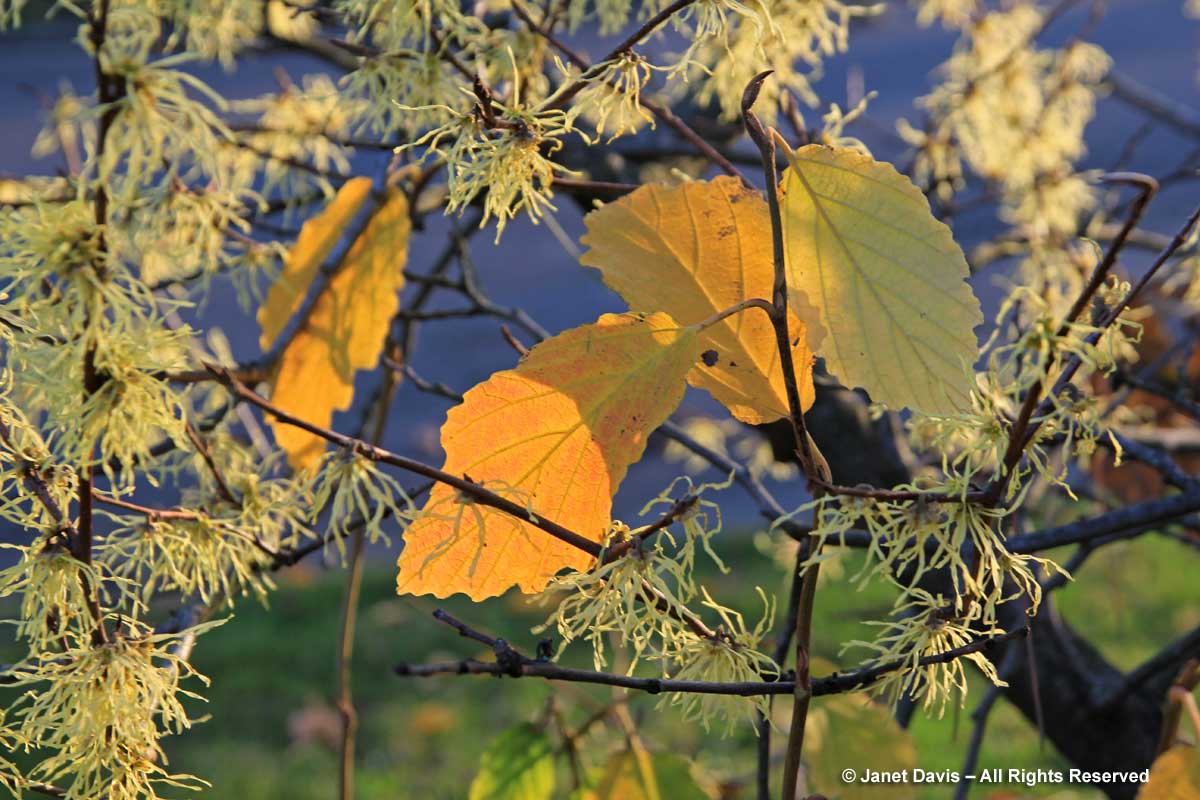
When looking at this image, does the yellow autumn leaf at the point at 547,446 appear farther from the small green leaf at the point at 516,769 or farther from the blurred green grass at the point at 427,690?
the blurred green grass at the point at 427,690

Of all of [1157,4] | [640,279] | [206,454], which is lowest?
[206,454]

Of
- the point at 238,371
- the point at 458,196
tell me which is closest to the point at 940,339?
the point at 458,196

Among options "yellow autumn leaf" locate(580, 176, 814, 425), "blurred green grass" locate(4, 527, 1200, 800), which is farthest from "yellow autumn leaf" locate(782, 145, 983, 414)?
"blurred green grass" locate(4, 527, 1200, 800)

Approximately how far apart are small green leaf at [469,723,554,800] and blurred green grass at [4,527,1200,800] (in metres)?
1.10

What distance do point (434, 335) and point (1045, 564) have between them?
5.36 m

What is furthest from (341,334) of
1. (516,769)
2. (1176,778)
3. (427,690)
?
(427,690)

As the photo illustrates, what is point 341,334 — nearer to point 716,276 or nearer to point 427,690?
point 716,276

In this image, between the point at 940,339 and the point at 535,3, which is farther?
the point at 535,3

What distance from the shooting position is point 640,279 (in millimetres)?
515

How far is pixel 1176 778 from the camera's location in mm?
522

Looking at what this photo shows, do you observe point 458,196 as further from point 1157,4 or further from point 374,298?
point 1157,4

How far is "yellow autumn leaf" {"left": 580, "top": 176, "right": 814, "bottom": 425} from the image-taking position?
Result: 0.50 m

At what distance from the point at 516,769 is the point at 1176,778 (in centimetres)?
45

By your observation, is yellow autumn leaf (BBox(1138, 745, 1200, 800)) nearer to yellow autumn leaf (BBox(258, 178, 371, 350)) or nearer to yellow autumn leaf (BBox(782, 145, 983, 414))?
yellow autumn leaf (BBox(782, 145, 983, 414))
